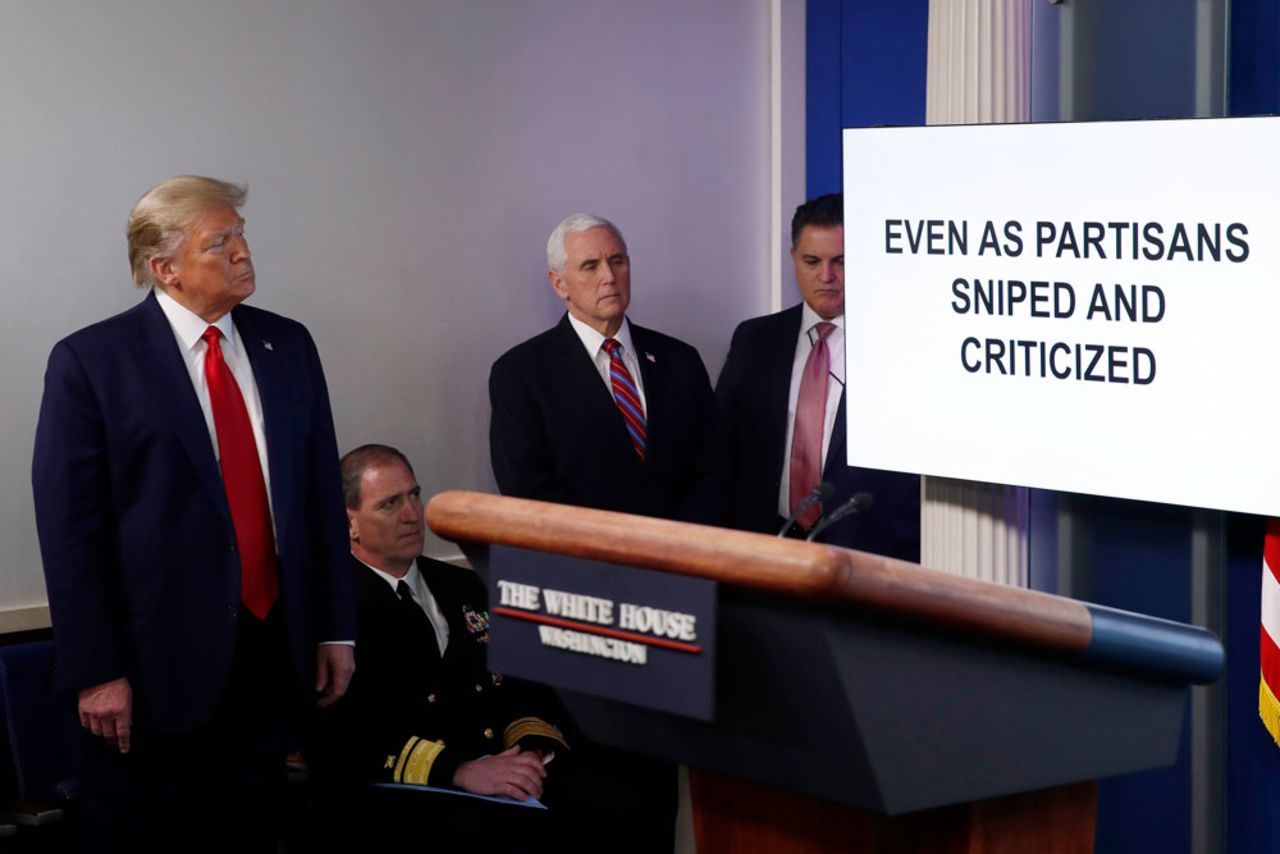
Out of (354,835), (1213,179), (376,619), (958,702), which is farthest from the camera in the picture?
(376,619)

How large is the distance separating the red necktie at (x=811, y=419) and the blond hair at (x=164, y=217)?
1.82 metres

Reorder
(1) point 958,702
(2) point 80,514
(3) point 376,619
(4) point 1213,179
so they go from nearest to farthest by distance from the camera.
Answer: (1) point 958,702 → (4) point 1213,179 → (2) point 80,514 → (3) point 376,619

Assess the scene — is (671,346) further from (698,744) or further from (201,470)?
(698,744)

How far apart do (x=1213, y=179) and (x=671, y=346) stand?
6.58ft

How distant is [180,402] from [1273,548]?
1.86m

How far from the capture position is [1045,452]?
2.52 m

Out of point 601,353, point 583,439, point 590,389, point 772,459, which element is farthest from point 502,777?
point 772,459

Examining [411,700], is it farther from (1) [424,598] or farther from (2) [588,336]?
(2) [588,336]

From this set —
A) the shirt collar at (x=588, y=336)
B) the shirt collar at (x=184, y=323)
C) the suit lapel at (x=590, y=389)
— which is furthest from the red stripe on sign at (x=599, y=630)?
the shirt collar at (x=588, y=336)

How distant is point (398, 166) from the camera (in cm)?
412

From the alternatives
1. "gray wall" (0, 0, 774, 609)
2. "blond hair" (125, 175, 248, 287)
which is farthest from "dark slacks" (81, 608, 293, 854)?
"gray wall" (0, 0, 774, 609)

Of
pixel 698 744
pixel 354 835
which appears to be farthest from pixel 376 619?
pixel 698 744

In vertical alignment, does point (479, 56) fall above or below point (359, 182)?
above

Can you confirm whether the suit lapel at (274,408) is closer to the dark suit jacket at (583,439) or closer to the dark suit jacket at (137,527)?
the dark suit jacket at (137,527)
